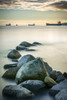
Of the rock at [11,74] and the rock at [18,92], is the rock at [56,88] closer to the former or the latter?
the rock at [18,92]

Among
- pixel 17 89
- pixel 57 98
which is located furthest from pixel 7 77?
pixel 57 98

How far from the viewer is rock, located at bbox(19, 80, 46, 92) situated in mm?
4703

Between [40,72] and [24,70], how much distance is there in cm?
40

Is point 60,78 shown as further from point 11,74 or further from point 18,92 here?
point 18,92

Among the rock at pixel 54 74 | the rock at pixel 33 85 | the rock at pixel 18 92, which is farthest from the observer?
the rock at pixel 54 74

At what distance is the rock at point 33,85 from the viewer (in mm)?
4703

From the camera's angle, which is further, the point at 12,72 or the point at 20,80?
the point at 12,72

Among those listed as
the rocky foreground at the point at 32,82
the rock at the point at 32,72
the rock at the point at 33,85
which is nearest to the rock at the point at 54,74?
the rocky foreground at the point at 32,82

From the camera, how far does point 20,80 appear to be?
5.18 m

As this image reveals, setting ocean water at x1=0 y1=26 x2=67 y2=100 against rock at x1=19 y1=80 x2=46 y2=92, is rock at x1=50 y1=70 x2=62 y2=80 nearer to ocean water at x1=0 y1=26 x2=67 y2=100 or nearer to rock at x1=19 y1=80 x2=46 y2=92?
rock at x1=19 y1=80 x2=46 y2=92

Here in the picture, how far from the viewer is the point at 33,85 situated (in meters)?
4.73

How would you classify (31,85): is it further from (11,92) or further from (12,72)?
(12,72)

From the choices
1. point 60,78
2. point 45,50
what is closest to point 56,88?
point 60,78

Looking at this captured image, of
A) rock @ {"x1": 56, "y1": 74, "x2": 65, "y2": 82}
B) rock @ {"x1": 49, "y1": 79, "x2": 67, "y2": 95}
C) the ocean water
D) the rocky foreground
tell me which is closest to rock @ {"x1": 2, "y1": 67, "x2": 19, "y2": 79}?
the rocky foreground
